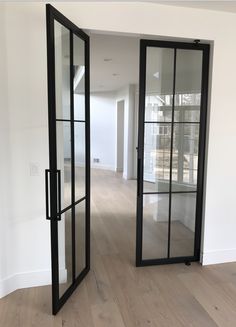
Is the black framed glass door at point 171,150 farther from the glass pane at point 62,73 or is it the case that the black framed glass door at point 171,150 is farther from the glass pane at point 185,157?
the glass pane at point 62,73

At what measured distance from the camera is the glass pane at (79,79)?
8.56ft

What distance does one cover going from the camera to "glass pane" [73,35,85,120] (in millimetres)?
2609

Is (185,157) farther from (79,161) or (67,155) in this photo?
(67,155)

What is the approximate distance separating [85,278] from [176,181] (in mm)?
1418

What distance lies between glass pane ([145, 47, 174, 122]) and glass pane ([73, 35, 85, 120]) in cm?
68

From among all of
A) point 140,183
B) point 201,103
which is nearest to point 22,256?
point 140,183

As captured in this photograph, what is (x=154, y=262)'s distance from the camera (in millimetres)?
3266

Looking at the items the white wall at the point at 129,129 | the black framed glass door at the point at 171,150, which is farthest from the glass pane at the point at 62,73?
the white wall at the point at 129,129

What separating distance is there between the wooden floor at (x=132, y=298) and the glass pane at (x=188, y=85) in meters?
1.69

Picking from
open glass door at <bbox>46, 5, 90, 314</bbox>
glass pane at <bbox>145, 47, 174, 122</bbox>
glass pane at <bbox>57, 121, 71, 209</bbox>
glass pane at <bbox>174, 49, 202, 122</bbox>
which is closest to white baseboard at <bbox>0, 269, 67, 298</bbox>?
open glass door at <bbox>46, 5, 90, 314</bbox>

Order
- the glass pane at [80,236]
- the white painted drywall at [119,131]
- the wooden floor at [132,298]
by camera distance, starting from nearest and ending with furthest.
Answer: the wooden floor at [132,298] < the glass pane at [80,236] < the white painted drywall at [119,131]

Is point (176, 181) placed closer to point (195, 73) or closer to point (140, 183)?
point (140, 183)

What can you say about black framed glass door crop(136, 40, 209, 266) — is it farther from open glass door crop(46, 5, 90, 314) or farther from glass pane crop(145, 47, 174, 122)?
open glass door crop(46, 5, 90, 314)

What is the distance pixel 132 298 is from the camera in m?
2.65
